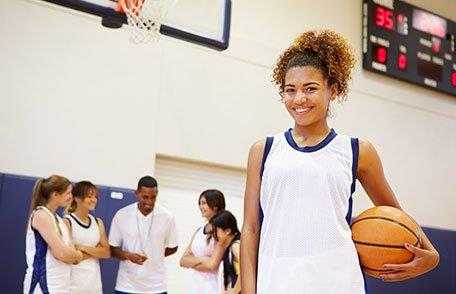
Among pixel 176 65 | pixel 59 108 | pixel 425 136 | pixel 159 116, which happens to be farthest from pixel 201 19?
pixel 425 136

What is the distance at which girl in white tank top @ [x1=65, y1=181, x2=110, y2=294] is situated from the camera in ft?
14.2

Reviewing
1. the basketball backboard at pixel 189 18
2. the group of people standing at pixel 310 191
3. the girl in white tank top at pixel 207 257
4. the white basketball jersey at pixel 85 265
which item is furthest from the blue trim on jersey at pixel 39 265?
the group of people standing at pixel 310 191

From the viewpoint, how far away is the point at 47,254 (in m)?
3.89

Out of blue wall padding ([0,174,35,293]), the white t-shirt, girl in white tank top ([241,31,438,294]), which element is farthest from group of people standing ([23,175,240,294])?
girl in white tank top ([241,31,438,294])

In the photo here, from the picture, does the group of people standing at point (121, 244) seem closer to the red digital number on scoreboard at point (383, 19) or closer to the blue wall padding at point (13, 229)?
the blue wall padding at point (13, 229)

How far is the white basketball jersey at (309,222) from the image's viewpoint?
1.64 metres

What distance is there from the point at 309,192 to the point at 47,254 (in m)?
2.75

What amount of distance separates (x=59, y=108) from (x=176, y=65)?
165 centimetres

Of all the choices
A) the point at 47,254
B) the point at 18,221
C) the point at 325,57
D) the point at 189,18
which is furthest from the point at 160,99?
the point at 325,57

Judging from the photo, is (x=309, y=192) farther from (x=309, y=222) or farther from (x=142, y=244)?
(x=142, y=244)

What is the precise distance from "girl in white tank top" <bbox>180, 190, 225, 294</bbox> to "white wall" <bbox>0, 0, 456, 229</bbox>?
6.27 feet

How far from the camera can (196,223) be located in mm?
7055

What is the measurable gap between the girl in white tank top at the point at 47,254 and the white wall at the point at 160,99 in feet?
6.90

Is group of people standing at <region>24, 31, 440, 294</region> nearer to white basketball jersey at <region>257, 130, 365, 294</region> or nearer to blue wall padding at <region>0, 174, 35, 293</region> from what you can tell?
white basketball jersey at <region>257, 130, 365, 294</region>
